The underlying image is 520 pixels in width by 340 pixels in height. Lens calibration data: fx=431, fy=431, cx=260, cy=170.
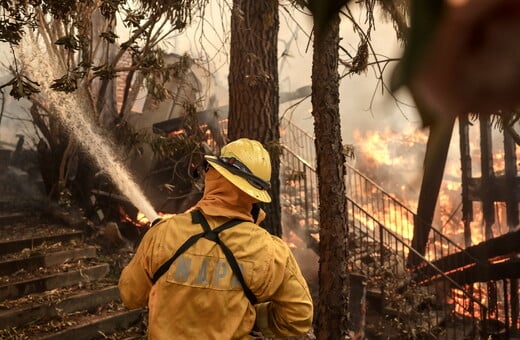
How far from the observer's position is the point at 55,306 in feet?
17.1

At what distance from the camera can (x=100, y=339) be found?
5.20m

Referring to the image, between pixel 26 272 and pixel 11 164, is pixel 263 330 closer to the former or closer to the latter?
pixel 26 272

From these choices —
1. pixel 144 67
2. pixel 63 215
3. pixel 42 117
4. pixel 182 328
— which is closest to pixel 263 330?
pixel 182 328

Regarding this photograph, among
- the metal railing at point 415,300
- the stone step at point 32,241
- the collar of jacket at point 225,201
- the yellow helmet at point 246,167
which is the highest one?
the yellow helmet at point 246,167

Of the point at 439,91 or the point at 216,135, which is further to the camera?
the point at 216,135

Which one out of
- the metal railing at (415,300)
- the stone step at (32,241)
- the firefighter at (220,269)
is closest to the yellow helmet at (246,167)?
the firefighter at (220,269)

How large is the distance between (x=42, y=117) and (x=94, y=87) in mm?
1638

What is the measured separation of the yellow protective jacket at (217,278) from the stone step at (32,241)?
4872 mm

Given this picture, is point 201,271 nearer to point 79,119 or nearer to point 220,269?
point 220,269

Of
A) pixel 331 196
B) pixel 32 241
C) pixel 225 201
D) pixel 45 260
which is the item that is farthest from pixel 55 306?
pixel 225 201

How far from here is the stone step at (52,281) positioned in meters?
5.34

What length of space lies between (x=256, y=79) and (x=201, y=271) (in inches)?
131

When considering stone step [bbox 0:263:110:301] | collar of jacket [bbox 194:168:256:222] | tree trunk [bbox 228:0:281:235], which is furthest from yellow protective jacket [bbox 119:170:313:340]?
stone step [bbox 0:263:110:301]

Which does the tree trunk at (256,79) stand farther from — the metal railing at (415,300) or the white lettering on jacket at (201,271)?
the metal railing at (415,300)
